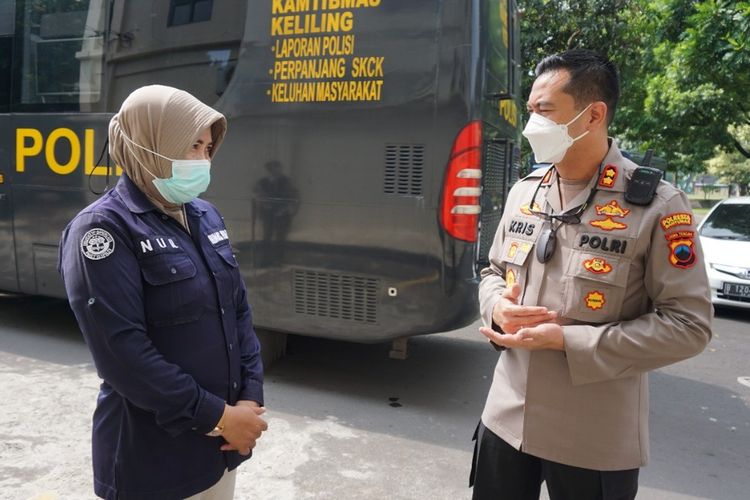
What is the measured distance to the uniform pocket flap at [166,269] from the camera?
1524mm

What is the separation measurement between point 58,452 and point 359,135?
252 cm

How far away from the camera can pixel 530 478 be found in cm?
184

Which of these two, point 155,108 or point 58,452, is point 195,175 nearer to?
point 155,108

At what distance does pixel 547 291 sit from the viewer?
1747mm

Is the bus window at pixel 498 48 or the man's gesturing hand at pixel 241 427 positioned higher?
the bus window at pixel 498 48

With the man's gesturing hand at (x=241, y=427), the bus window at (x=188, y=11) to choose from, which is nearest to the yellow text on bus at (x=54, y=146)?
the bus window at (x=188, y=11)

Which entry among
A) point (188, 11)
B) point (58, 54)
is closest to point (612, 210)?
point (188, 11)

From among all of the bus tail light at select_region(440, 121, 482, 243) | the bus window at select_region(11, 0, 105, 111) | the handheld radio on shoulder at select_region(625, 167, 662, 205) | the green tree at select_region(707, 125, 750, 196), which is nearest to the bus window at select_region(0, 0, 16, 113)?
the bus window at select_region(11, 0, 105, 111)

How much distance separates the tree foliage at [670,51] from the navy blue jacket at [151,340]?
30.2ft

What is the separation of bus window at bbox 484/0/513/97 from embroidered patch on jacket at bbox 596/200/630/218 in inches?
89.8

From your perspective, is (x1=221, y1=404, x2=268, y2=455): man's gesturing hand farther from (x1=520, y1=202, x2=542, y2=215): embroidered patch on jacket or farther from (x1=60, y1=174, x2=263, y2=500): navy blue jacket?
(x1=520, y1=202, x2=542, y2=215): embroidered patch on jacket

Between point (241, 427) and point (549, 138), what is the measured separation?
1237mm

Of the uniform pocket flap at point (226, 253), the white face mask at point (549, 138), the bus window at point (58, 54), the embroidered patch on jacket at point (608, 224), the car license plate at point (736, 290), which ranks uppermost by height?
the bus window at point (58, 54)

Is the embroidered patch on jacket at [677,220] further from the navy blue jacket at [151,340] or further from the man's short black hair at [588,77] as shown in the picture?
the navy blue jacket at [151,340]
